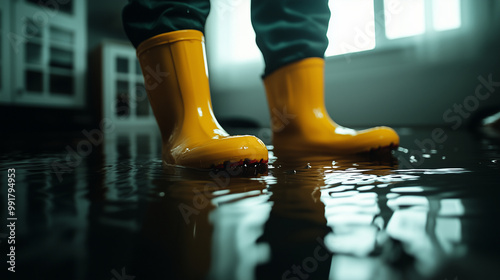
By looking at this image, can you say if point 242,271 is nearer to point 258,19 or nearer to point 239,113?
point 258,19

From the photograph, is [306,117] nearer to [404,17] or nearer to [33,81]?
[404,17]

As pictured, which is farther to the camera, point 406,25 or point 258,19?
point 406,25

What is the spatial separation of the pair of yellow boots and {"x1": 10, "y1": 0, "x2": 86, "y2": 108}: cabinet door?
2878mm

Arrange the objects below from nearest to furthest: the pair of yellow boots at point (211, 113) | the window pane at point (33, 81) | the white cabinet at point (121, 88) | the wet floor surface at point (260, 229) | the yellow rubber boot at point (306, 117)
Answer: the wet floor surface at point (260, 229) → the pair of yellow boots at point (211, 113) → the yellow rubber boot at point (306, 117) → the window pane at point (33, 81) → the white cabinet at point (121, 88)

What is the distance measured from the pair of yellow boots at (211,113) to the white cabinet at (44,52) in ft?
9.34

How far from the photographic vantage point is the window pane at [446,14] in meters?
2.32

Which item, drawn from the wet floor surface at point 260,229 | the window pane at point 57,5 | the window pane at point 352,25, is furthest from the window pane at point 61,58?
the wet floor surface at point 260,229

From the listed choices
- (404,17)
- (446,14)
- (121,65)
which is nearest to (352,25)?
(404,17)

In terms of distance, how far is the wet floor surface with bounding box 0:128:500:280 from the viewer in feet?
0.55

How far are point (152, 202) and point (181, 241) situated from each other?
112 millimetres

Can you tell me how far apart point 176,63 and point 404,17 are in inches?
94.7

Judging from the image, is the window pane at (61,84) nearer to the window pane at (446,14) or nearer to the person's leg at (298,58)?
the person's leg at (298,58)

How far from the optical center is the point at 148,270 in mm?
168

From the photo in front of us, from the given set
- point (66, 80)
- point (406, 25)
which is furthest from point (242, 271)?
point (66, 80)
